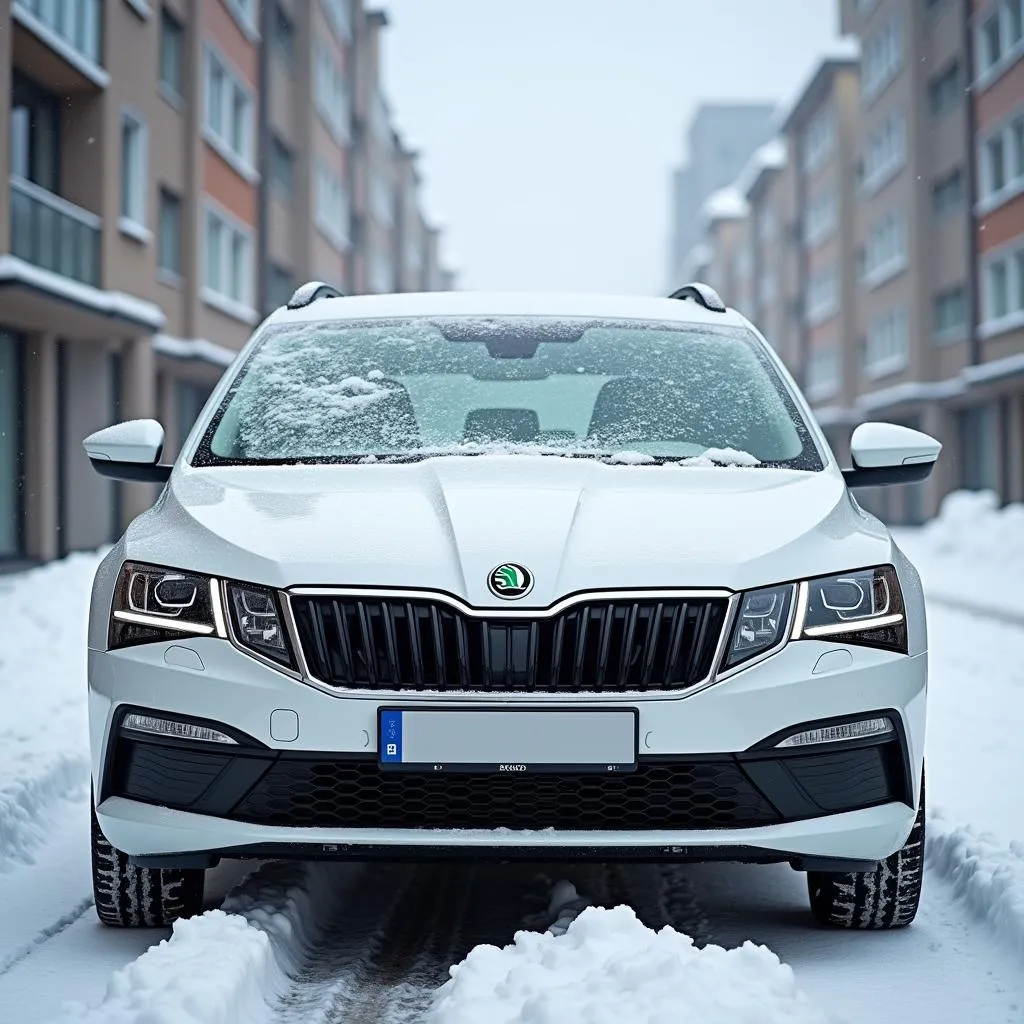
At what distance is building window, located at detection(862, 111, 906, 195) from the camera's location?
4262 cm

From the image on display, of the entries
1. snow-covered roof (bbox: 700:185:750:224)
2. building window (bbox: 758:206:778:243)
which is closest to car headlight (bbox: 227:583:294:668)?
building window (bbox: 758:206:778:243)

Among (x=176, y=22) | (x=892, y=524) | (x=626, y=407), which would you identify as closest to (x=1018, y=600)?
(x=626, y=407)

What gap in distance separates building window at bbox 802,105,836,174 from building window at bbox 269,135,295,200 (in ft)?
68.5

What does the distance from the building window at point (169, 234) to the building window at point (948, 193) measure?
1938 cm

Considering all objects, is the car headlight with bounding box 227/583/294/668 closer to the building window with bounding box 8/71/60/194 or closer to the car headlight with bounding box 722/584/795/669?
the car headlight with bounding box 722/584/795/669

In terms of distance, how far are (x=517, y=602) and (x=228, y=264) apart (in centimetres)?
2835

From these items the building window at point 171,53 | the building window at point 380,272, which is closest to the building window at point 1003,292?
the building window at point 171,53

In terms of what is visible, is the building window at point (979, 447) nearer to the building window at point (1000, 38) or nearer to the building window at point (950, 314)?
the building window at point (950, 314)

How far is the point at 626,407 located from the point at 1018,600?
1274 centimetres

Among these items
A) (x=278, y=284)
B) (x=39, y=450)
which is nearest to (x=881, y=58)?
(x=278, y=284)

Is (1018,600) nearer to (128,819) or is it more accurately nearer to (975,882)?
(975,882)

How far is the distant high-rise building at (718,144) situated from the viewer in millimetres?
122750

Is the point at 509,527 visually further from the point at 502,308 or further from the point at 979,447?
the point at 979,447

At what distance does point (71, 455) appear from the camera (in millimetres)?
23266
